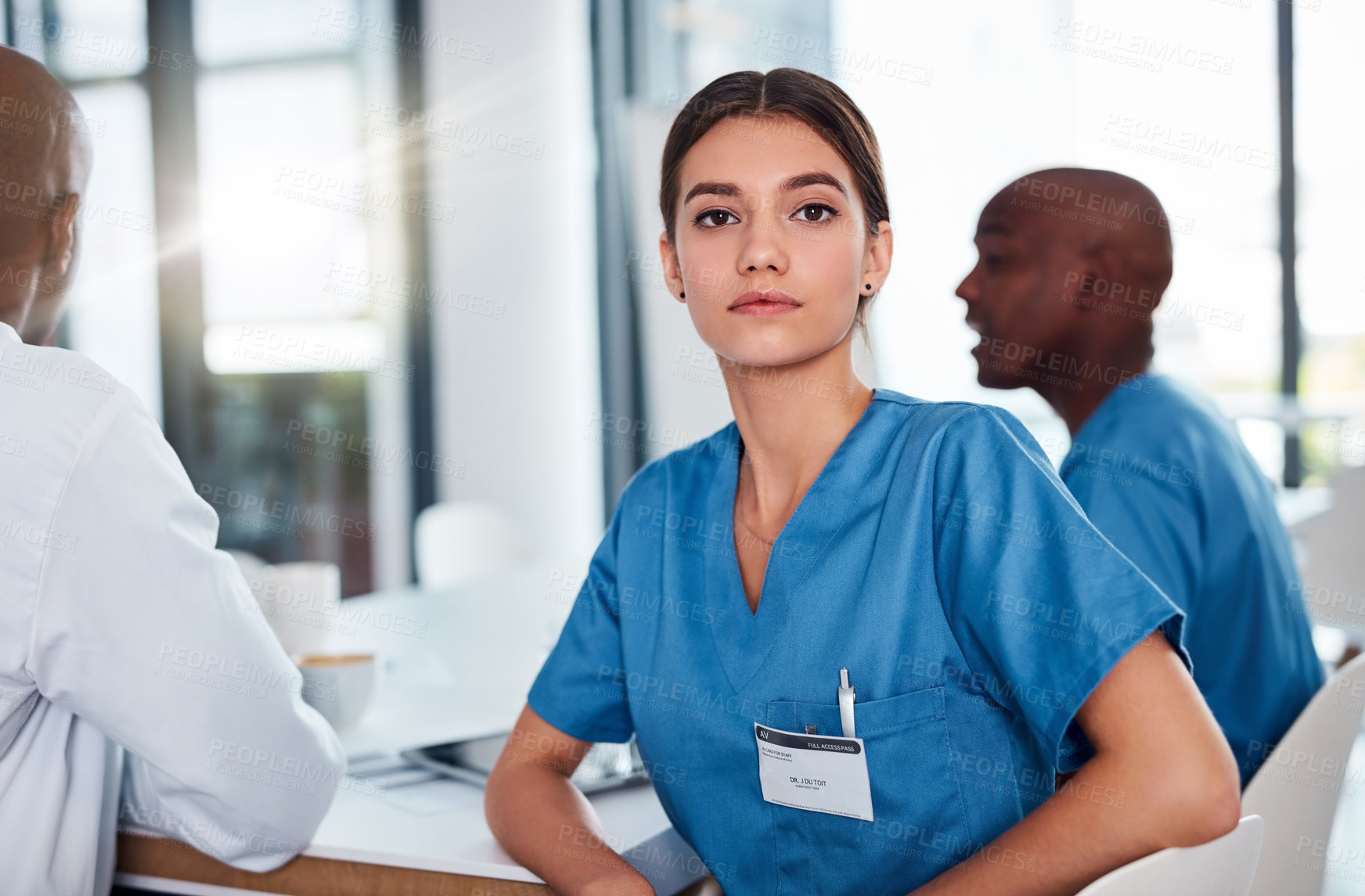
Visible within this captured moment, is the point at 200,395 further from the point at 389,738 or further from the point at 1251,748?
the point at 1251,748

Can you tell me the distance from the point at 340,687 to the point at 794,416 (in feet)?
2.45

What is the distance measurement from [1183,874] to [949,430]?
0.43 m

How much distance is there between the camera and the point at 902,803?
3.26 ft

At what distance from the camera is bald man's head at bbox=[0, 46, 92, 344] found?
40.8 inches

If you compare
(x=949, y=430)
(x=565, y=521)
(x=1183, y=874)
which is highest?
(x=949, y=430)

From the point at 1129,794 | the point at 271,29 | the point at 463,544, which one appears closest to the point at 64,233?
the point at 1129,794

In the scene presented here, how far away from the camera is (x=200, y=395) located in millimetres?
3635

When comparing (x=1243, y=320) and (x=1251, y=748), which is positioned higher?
(x=1243, y=320)

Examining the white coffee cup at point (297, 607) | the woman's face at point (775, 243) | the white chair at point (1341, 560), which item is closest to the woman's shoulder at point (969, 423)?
the woman's face at point (775, 243)

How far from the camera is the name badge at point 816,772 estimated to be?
3.23 ft

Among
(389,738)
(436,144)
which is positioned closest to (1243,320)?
(436,144)

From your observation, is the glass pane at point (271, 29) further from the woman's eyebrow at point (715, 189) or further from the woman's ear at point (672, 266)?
the woman's eyebrow at point (715, 189)

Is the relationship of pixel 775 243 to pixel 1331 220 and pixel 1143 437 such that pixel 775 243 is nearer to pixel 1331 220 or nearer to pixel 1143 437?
pixel 1143 437

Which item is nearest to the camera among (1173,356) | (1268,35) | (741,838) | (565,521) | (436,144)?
(741,838)
